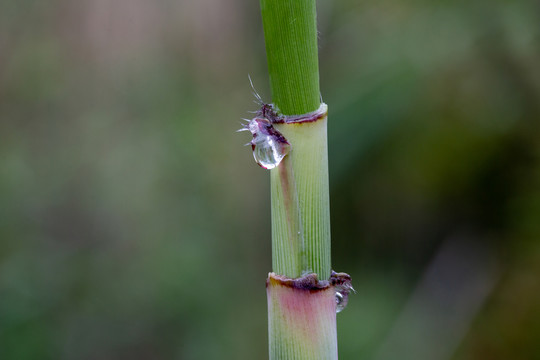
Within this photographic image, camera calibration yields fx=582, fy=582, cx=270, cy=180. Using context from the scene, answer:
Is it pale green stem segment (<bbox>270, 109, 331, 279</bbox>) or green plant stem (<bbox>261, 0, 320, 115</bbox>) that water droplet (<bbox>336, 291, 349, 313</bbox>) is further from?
green plant stem (<bbox>261, 0, 320, 115</bbox>)

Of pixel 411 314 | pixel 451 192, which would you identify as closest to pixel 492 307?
pixel 411 314

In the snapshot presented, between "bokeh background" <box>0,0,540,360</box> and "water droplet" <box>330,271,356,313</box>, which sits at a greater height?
"bokeh background" <box>0,0,540,360</box>

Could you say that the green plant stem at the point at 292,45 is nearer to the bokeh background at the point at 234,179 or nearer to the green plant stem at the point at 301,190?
the green plant stem at the point at 301,190

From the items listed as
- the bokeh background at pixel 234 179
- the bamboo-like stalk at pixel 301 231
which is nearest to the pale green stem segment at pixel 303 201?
the bamboo-like stalk at pixel 301 231

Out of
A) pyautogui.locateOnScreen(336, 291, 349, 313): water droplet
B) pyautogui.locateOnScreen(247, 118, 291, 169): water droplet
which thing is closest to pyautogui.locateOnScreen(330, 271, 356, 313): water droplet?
pyautogui.locateOnScreen(336, 291, 349, 313): water droplet

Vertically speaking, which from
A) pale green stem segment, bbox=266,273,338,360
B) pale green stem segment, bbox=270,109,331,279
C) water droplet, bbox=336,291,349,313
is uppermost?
pale green stem segment, bbox=270,109,331,279

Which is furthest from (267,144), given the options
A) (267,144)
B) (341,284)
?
(341,284)
